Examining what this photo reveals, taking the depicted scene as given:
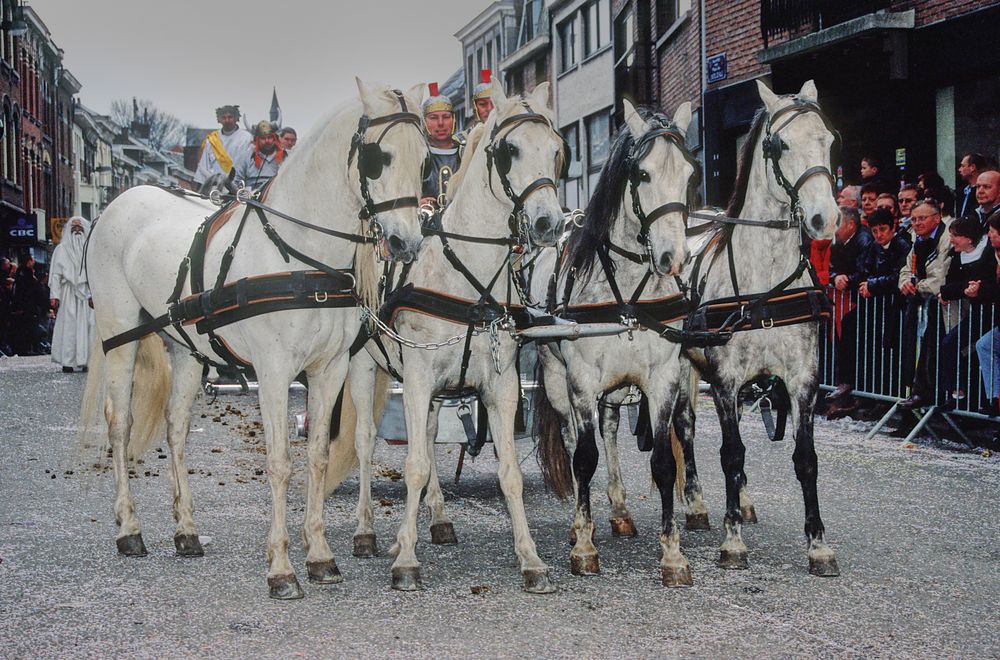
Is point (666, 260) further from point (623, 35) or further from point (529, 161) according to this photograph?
point (623, 35)

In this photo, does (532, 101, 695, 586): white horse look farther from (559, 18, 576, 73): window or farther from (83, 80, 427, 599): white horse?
(559, 18, 576, 73): window

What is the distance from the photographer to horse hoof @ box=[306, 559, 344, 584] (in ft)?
19.0

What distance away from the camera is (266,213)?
232 inches

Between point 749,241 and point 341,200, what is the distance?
89.6 inches

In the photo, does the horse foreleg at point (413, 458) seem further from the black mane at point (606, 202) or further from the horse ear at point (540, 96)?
the horse ear at point (540, 96)

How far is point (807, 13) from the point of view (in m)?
16.9

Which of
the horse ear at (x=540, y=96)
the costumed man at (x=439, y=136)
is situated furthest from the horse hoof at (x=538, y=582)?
the costumed man at (x=439, y=136)

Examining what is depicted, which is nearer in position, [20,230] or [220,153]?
[220,153]

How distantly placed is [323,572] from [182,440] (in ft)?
5.12

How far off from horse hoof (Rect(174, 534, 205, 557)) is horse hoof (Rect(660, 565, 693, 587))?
2.59 m

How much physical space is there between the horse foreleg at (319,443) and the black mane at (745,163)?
2.34m

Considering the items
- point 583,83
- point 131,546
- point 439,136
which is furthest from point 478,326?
point 583,83

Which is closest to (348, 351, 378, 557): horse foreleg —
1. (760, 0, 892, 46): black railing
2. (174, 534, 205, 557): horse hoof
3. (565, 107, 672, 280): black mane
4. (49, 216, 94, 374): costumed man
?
(174, 534, 205, 557): horse hoof

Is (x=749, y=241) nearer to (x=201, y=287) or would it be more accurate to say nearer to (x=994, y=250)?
(x=201, y=287)
